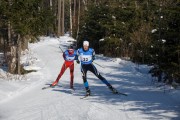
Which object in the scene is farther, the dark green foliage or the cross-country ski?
the dark green foliage

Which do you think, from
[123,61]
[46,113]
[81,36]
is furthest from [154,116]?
[81,36]

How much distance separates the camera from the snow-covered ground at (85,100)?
9.86 m

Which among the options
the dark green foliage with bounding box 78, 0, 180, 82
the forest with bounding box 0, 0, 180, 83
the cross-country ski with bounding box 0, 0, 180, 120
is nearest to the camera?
the cross-country ski with bounding box 0, 0, 180, 120

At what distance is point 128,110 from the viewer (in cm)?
1025

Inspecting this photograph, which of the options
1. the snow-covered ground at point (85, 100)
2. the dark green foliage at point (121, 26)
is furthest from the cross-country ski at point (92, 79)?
the dark green foliage at point (121, 26)

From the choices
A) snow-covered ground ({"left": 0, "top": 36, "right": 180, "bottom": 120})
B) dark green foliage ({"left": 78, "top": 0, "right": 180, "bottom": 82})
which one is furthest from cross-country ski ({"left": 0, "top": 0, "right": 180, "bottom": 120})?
dark green foliage ({"left": 78, "top": 0, "right": 180, "bottom": 82})

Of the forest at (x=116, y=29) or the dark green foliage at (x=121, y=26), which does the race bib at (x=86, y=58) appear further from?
the dark green foliage at (x=121, y=26)

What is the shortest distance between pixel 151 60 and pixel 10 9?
23.6 feet

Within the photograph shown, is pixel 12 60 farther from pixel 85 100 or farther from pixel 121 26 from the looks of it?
pixel 121 26

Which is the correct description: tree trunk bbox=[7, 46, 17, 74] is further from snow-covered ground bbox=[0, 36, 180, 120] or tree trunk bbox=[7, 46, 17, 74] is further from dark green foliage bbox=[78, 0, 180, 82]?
dark green foliage bbox=[78, 0, 180, 82]

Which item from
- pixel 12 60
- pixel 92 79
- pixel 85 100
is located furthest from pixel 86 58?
pixel 12 60

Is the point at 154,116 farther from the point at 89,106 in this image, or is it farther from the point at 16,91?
the point at 16,91

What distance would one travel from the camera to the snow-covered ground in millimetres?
9859

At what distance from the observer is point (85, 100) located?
1188 centimetres
